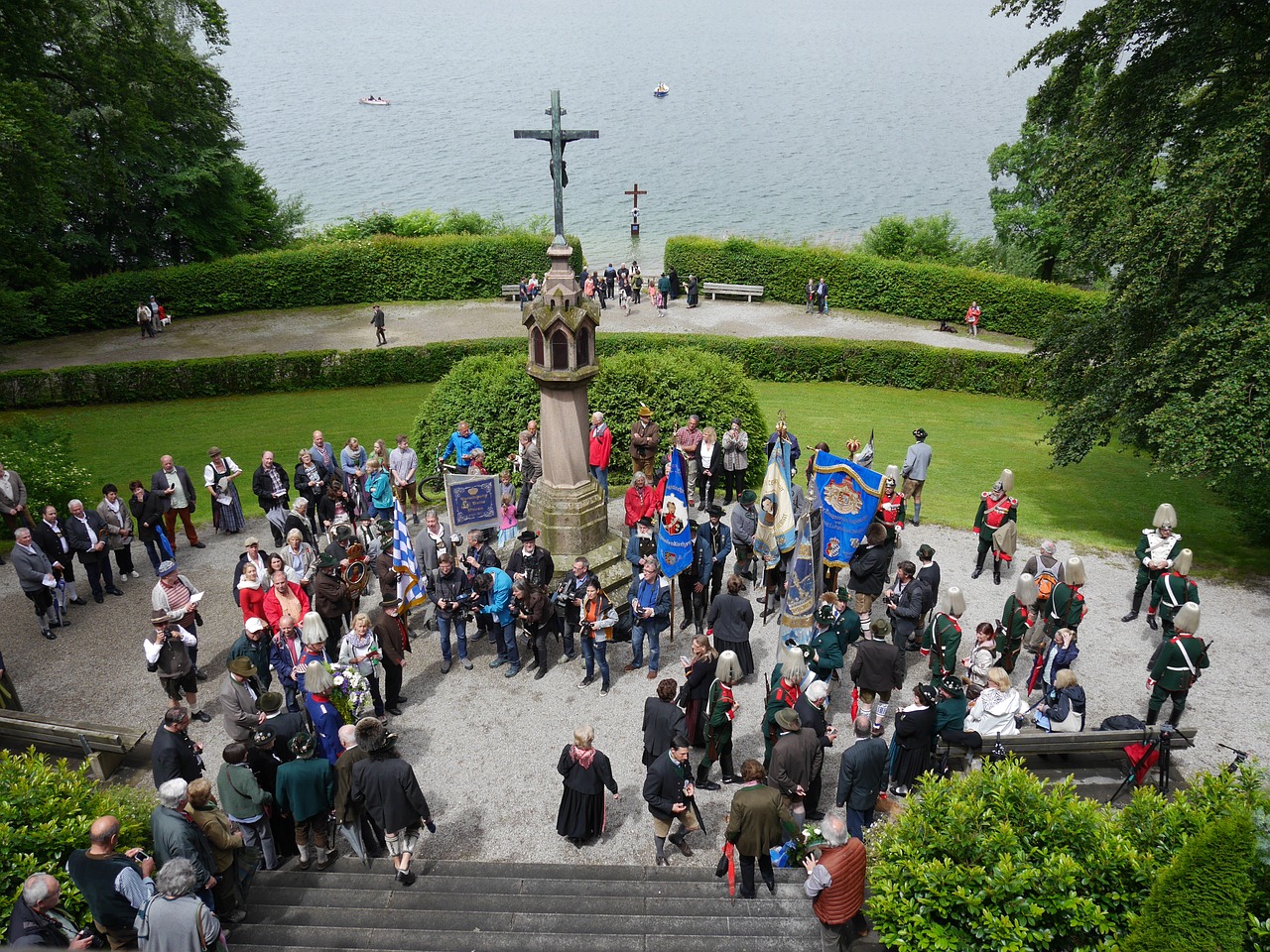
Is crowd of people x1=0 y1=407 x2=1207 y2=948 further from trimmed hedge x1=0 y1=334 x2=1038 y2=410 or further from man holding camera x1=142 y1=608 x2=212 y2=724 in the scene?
trimmed hedge x1=0 y1=334 x2=1038 y2=410

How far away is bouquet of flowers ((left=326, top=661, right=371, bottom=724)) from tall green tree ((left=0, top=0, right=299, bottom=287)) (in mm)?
14416

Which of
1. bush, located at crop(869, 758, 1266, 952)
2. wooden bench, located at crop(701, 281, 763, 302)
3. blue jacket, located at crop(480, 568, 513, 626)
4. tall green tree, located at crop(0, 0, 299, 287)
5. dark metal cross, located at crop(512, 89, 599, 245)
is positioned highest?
tall green tree, located at crop(0, 0, 299, 287)

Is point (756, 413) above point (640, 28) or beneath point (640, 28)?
beneath

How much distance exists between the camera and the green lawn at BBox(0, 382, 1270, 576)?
18969 mm

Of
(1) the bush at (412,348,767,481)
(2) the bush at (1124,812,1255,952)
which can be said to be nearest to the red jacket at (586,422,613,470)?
(1) the bush at (412,348,767,481)

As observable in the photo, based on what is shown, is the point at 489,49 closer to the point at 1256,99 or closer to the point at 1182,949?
Answer: the point at 1256,99

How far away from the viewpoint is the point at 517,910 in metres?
8.38

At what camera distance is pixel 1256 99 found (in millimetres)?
13969

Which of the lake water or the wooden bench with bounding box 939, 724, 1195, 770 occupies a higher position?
the lake water

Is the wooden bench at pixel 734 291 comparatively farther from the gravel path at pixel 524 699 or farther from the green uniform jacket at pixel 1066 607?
the green uniform jacket at pixel 1066 607

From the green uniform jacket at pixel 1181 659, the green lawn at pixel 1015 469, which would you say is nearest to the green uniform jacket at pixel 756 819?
the green uniform jacket at pixel 1181 659

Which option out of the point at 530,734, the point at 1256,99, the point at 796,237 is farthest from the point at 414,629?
the point at 796,237

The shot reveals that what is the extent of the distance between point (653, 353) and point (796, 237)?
46129mm

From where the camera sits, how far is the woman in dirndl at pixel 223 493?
54.3ft
